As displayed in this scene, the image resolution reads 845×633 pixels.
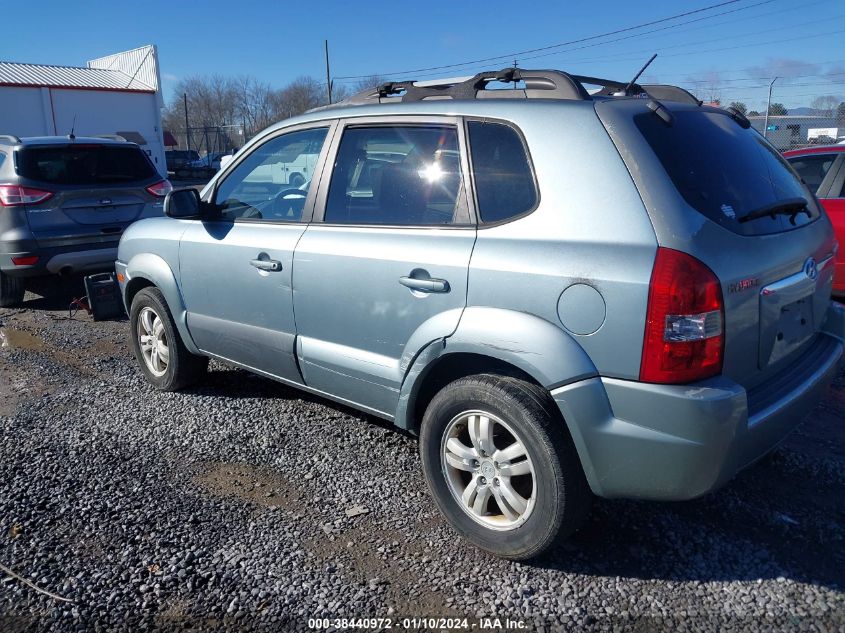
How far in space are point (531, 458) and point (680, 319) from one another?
0.79 metres

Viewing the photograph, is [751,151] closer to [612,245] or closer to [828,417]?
[612,245]

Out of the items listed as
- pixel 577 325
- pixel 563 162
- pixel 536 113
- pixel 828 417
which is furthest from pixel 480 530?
pixel 828 417

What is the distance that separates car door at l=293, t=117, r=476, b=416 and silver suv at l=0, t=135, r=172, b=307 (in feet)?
14.9

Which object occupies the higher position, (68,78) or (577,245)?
(68,78)

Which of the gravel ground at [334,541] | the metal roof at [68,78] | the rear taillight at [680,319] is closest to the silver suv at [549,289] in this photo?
the rear taillight at [680,319]

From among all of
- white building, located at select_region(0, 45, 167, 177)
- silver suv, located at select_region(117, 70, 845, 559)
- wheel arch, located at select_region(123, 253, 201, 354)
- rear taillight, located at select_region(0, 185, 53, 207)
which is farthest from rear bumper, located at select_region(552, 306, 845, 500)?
white building, located at select_region(0, 45, 167, 177)

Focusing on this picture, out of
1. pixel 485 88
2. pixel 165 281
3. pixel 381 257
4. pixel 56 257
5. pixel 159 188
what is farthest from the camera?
pixel 159 188

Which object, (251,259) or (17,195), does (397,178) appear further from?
(17,195)

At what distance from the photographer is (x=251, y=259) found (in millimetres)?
3982

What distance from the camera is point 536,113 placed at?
9.61 feet

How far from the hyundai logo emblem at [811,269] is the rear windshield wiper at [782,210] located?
18 centimetres

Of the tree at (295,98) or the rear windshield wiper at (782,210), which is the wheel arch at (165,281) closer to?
the rear windshield wiper at (782,210)

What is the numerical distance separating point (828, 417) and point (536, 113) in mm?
2869

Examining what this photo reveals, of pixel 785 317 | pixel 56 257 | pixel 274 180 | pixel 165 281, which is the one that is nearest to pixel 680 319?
pixel 785 317
